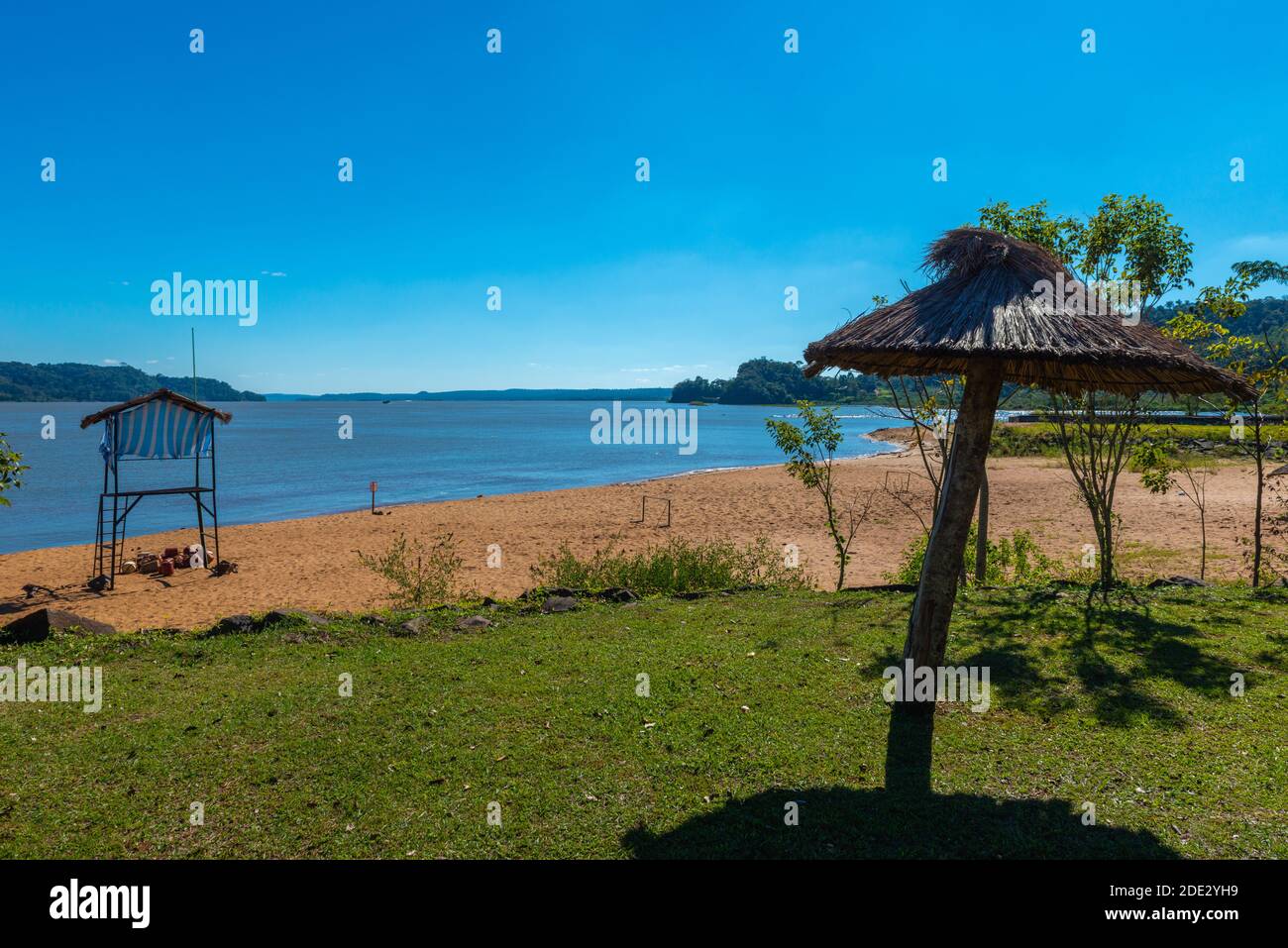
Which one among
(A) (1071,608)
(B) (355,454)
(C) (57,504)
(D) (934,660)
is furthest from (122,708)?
(B) (355,454)

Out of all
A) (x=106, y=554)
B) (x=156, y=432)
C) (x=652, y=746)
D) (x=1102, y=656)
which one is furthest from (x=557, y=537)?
(x=652, y=746)

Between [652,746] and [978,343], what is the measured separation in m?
3.84

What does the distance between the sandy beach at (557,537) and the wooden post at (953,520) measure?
864cm

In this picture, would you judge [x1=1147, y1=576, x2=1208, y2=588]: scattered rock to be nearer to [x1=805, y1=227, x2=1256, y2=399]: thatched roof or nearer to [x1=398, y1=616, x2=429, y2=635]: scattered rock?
[x1=805, y1=227, x2=1256, y2=399]: thatched roof

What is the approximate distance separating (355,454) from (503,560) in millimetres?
47930

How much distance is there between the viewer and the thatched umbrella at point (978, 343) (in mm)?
5121

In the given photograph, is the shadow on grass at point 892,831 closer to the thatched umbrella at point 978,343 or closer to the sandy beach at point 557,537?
the thatched umbrella at point 978,343

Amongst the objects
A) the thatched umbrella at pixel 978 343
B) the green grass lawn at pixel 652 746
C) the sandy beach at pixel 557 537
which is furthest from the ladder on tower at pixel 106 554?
the thatched umbrella at pixel 978 343

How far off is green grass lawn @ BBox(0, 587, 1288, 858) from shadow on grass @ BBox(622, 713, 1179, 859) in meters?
0.02

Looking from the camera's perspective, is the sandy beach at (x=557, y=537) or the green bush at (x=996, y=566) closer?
the green bush at (x=996, y=566)

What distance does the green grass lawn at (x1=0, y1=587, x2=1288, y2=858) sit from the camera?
4.27 m

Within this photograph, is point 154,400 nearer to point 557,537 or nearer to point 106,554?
point 106,554

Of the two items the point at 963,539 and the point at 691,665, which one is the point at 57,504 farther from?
the point at 963,539

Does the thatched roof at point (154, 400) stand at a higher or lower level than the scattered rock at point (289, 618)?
higher
